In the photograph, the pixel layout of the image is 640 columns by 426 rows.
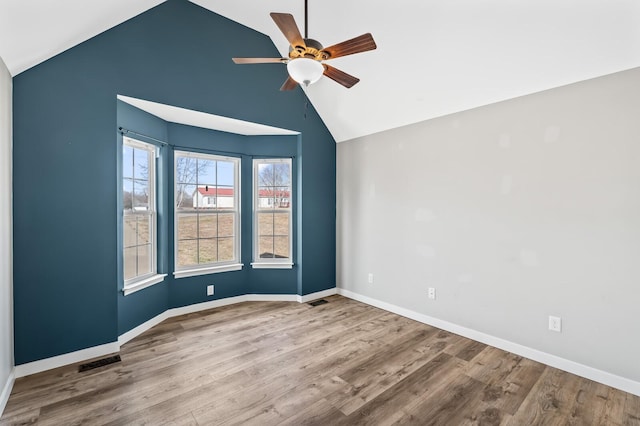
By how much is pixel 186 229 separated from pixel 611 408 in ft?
14.5

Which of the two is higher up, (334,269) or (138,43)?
(138,43)

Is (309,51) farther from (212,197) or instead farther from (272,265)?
(272,265)

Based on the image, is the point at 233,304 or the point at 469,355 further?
the point at 233,304

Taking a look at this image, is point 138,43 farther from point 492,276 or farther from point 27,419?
point 492,276

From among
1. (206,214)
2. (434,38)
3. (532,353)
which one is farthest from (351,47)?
(532,353)

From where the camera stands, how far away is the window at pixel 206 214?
3.92 metres

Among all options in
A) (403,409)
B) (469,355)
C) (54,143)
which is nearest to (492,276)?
(469,355)

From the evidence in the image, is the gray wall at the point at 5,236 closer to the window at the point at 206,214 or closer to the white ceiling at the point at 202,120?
the white ceiling at the point at 202,120

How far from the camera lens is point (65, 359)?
8.68 feet

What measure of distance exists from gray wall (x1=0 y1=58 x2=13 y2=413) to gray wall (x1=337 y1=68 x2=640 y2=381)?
3736 millimetres

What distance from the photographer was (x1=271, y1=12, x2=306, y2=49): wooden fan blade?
175 cm

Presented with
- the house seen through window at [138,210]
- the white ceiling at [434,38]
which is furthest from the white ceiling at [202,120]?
the white ceiling at [434,38]

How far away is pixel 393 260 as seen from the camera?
13.2 feet

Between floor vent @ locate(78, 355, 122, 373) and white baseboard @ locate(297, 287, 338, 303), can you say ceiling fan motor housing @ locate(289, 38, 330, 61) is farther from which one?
white baseboard @ locate(297, 287, 338, 303)
